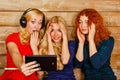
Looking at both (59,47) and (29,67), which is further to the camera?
(59,47)

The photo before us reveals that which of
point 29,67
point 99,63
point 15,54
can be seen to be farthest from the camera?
point 99,63

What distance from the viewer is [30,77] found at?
7.89 ft

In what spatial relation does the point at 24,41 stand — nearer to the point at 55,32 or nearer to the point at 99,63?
the point at 55,32

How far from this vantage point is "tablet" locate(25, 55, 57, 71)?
2.20 m

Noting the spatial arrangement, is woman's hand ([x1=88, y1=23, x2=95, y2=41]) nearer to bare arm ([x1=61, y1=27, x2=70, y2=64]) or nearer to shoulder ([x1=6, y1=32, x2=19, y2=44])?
bare arm ([x1=61, y1=27, x2=70, y2=64])

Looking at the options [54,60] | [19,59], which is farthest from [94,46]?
[19,59]

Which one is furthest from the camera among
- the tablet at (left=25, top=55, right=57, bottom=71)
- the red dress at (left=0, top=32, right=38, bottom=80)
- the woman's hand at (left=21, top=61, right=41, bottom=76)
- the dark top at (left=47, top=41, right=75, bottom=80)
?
the dark top at (left=47, top=41, right=75, bottom=80)

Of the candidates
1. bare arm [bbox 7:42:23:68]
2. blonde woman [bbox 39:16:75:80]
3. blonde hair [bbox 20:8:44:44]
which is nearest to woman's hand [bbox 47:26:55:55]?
blonde woman [bbox 39:16:75:80]

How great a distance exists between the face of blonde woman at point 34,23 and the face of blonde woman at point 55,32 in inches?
4.0

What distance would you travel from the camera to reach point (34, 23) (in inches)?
96.0

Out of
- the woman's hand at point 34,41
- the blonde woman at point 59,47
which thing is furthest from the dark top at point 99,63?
the woman's hand at point 34,41

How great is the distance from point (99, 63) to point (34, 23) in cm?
56

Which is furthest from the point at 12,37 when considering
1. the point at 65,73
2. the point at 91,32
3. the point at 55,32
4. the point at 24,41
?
the point at 91,32

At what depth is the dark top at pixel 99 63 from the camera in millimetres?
2436
